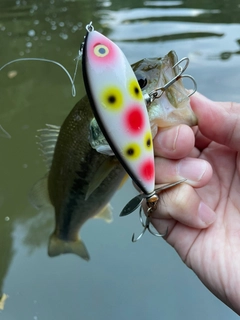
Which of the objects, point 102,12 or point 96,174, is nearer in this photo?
point 96,174

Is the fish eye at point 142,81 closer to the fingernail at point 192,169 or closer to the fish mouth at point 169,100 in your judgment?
the fish mouth at point 169,100

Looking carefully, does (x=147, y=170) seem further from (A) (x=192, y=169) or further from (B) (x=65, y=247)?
(B) (x=65, y=247)

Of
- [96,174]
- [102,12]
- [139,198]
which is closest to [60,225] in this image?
[96,174]

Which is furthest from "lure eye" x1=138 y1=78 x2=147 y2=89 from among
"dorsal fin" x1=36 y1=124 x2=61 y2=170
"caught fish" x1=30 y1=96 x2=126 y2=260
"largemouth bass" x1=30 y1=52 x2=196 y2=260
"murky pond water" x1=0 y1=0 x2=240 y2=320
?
"murky pond water" x1=0 y1=0 x2=240 y2=320

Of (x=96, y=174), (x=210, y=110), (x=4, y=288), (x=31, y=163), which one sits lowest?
(x=4, y=288)

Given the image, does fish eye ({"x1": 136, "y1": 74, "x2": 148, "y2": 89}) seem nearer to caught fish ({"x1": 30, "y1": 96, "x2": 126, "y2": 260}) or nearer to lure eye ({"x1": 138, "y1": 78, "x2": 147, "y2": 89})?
lure eye ({"x1": 138, "y1": 78, "x2": 147, "y2": 89})

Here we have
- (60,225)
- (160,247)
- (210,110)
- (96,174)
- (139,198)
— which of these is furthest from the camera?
(160,247)

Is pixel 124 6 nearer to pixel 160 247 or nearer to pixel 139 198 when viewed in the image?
pixel 160 247

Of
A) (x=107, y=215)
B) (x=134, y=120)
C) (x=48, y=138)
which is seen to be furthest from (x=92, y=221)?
(x=134, y=120)
